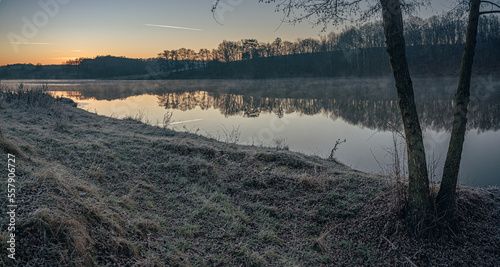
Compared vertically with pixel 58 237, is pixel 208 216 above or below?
below

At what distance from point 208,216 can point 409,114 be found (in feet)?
11.5

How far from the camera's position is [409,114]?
4.13 meters

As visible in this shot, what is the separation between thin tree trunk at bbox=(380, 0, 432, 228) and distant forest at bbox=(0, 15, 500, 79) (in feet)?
183

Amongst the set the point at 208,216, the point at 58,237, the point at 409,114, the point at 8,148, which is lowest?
the point at 208,216

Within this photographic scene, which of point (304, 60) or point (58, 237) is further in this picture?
point (304, 60)

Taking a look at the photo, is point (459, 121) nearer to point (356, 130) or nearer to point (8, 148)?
point (8, 148)

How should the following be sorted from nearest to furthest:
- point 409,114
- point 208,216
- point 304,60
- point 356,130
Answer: point 409,114 < point 208,216 < point 356,130 < point 304,60

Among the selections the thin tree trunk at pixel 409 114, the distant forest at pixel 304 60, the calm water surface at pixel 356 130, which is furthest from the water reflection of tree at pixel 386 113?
the distant forest at pixel 304 60

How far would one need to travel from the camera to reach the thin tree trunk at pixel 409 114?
4047 mm

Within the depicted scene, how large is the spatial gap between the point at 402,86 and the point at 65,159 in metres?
6.40

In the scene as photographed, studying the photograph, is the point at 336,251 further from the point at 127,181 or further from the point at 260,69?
the point at 260,69

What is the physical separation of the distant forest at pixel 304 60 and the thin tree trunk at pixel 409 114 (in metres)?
55.8

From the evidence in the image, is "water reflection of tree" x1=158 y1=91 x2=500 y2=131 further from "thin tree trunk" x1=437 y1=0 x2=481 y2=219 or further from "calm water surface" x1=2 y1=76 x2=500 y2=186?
"thin tree trunk" x1=437 y1=0 x2=481 y2=219

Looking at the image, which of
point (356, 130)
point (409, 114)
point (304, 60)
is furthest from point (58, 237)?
point (304, 60)
